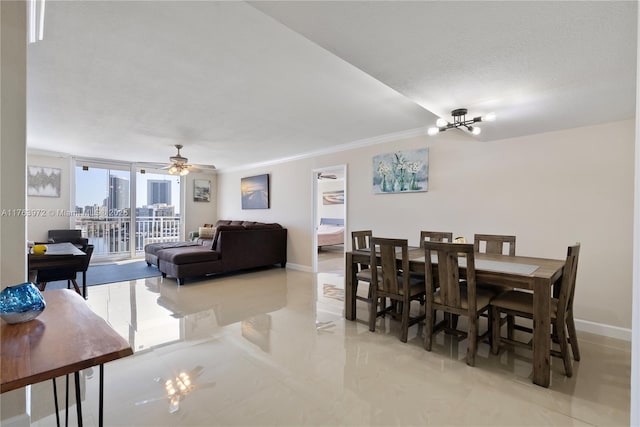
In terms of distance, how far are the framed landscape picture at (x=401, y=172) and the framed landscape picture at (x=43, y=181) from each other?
22.1 ft

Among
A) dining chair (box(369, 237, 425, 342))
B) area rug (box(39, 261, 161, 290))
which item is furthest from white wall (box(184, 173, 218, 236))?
dining chair (box(369, 237, 425, 342))

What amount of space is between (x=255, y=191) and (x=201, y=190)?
7.27 feet

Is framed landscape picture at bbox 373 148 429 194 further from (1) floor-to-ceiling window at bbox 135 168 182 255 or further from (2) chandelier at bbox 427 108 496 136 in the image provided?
(1) floor-to-ceiling window at bbox 135 168 182 255

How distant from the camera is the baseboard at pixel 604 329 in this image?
284 cm

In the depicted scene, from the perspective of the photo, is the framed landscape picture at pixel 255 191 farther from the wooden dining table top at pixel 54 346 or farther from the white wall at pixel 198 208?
the wooden dining table top at pixel 54 346

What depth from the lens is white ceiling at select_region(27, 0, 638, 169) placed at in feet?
4.71

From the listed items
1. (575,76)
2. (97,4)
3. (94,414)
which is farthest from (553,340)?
(97,4)

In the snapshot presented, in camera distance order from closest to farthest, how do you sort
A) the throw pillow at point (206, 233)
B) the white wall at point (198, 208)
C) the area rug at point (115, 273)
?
the area rug at point (115, 273) → the throw pillow at point (206, 233) → the white wall at point (198, 208)

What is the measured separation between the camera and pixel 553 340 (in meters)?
2.49

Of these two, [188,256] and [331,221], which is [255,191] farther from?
[331,221]

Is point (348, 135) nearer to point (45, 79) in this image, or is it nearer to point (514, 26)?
point (514, 26)

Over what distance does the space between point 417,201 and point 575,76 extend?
97.1 inches

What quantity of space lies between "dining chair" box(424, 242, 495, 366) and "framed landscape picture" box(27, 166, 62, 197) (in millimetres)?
7598

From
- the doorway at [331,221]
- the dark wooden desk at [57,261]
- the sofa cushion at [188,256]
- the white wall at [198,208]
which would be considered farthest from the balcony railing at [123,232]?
the doorway at [331,221]
